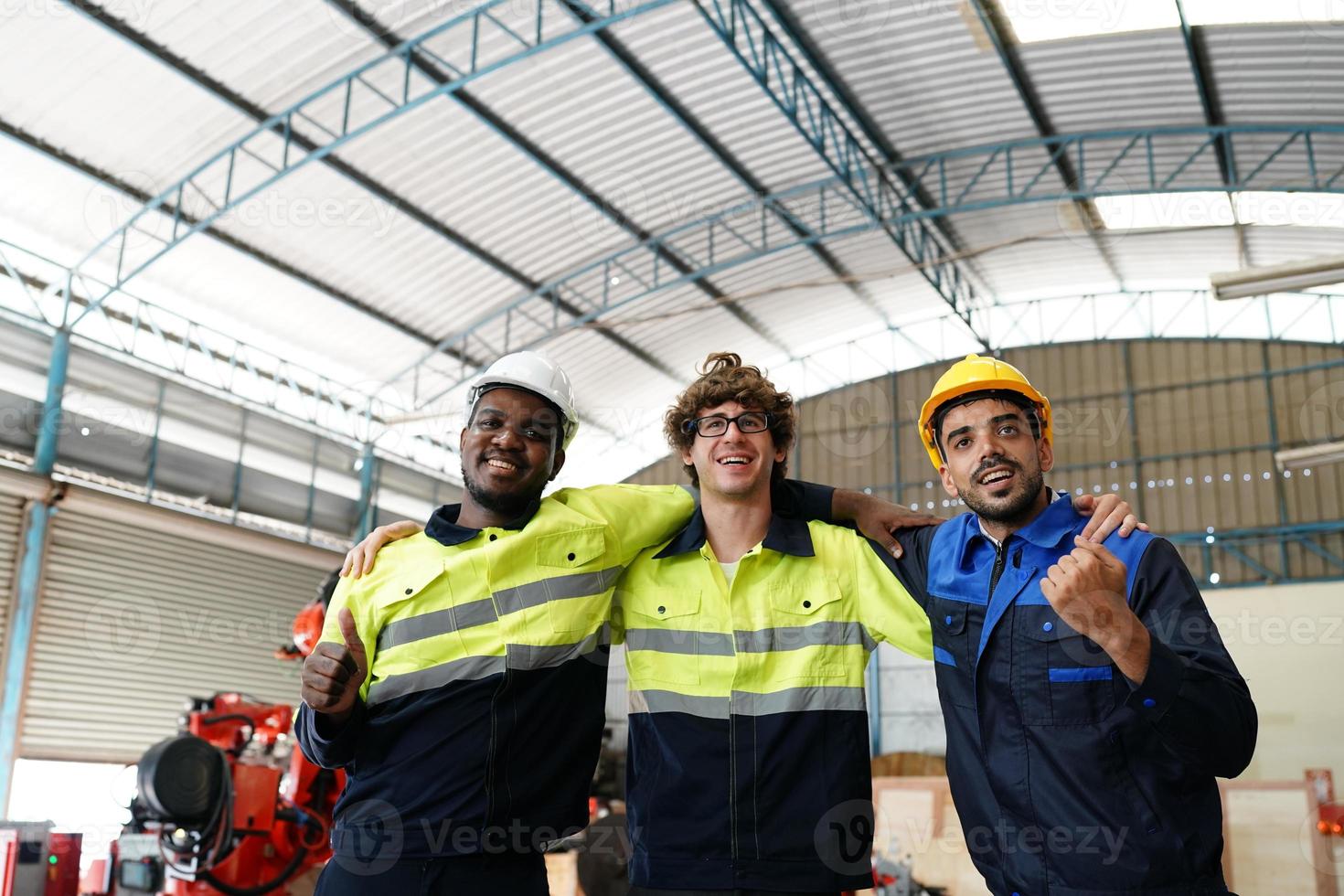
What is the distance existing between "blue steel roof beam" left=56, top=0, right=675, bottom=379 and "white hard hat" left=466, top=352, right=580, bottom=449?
38.9 ft

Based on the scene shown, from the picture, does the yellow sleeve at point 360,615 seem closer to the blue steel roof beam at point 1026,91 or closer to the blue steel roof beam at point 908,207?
the blue steel roof beam at point 1026,91

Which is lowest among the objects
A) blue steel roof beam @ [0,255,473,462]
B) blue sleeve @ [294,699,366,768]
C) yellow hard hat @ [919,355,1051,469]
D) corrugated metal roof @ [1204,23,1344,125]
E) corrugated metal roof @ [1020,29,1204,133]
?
blue sleeve @ [294,699,366,768]

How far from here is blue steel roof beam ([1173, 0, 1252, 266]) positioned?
15461 mm

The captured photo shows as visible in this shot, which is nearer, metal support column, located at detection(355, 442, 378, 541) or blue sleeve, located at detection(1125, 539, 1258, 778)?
blue sleeve, located at detection(1125, 539, 1258, 778)

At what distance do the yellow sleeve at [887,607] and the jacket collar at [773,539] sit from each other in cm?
21

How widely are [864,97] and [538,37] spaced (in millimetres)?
6332

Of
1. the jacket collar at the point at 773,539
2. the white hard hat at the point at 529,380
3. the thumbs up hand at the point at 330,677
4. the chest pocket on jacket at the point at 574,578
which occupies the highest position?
the white hard hat at the point at 529,380

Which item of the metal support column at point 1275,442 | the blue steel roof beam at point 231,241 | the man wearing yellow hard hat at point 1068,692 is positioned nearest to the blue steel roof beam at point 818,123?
the metal support column at point 1275,442

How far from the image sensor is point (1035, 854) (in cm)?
313

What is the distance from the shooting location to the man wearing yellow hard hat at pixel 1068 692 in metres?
2.89

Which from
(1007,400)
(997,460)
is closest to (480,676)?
(997,460)

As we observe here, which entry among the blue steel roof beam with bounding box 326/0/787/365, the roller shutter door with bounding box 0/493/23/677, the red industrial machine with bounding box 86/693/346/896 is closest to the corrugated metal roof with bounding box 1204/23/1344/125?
the blue steel roof beam with bounding box 326/0/787/365

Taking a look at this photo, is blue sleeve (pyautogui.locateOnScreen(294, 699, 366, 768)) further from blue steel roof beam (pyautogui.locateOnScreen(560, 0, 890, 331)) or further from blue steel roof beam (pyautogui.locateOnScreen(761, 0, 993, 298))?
blue steel roof beam (pyautogui.locateOnScreen(761, 0, 993, 298))

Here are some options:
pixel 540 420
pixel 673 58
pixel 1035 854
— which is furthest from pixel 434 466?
pixel 1035 854
